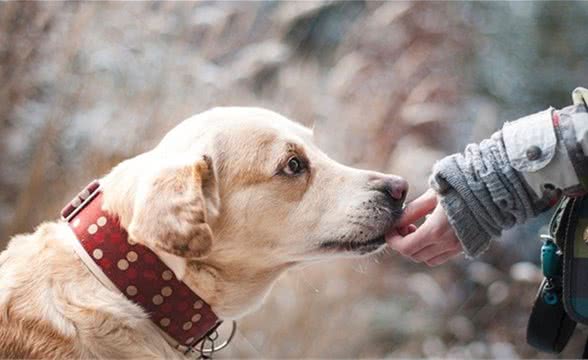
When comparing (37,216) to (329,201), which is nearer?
(329,201)

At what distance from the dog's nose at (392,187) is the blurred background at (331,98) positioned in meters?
1.00

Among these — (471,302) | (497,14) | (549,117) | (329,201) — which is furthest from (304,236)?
(497,14)

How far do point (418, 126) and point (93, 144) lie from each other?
1111 millimetres

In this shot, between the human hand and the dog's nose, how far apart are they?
3cm

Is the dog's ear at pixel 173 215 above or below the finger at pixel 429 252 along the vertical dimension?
above

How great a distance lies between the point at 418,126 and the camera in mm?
2502

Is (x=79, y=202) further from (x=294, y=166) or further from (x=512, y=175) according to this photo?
(x=512, y=175)

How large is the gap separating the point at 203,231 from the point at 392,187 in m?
0.42

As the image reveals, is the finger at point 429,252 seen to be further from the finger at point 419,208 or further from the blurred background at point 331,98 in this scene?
the blurred background at point 331,98

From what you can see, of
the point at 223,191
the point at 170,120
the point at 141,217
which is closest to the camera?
the point at 141,217

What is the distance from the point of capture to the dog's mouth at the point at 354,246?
1.40m

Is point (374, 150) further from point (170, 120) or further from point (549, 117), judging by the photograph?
point (549, 117)

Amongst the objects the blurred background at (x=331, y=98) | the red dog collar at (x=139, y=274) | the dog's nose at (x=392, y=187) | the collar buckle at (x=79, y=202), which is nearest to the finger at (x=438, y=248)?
the dog's nose at (x=392, y=187)

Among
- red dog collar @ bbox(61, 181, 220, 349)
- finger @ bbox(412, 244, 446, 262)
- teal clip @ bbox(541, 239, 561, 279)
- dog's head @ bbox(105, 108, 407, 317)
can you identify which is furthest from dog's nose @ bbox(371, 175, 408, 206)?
red dog collar @ bbox(61, 181, 220, 349)
